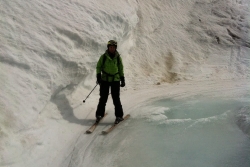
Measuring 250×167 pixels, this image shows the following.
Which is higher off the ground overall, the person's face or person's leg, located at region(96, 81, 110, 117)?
the person's face

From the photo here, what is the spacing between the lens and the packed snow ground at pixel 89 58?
6.51 metres

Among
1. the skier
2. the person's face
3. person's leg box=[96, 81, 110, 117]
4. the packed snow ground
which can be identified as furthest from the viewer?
person's leg box=[96, 81, 110, 117]

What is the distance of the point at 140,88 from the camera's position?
9883 mm

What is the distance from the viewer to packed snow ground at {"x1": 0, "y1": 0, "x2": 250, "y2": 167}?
6513mm

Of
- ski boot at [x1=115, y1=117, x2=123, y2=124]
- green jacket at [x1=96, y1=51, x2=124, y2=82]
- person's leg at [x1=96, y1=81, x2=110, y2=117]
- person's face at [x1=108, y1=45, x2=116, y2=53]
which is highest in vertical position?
person's face at [x1=108, y1=45, x2=116, y2=53]

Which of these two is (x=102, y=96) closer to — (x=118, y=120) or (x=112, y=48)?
(x=118, y=120)

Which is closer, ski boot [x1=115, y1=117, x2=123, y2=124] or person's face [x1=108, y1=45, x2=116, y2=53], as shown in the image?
person's face [x1=108, y1=45, x2=116, y2=53]

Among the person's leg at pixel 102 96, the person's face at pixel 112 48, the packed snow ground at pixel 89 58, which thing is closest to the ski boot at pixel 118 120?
the packed snow ground at pixel 89 58

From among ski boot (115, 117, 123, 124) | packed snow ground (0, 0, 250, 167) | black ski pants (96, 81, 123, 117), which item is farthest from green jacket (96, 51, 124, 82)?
packed snow ground (0, 0, 250, 167)

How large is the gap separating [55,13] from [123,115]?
3.37 m

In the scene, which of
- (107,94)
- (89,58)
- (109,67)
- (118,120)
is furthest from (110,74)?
(89,58)

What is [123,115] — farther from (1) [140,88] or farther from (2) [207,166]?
(2) [207,166]

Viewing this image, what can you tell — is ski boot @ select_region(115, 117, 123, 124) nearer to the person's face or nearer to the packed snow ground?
the packed snow ground

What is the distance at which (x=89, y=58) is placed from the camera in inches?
340
